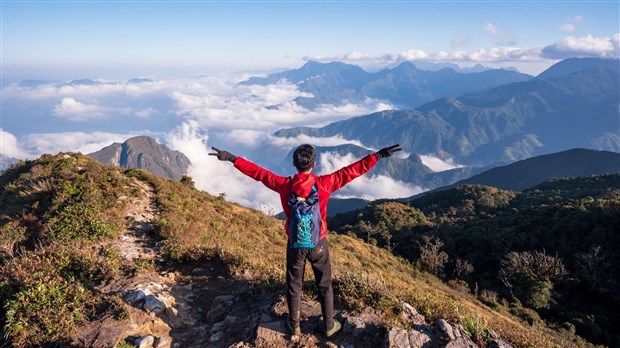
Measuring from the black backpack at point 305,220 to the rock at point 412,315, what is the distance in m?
2.06

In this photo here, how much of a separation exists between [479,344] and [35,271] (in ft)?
27.4

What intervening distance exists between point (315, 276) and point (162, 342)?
269 centimetres

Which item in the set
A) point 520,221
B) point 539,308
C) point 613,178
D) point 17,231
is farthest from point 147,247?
point 613,178

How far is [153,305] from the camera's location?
6395 mm

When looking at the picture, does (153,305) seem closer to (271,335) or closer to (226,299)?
(226,299)

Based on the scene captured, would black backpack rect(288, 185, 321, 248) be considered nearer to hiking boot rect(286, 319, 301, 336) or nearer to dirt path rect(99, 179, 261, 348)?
hiking boot rect(286, 319, 301, 336)

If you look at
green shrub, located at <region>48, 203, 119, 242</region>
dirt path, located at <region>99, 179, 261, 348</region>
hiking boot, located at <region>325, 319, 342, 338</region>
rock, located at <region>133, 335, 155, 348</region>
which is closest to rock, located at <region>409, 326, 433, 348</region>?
hiking boot, located at <region>325, 319, 342, 338</region>

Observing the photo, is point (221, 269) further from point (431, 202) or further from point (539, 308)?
point (431, 202)

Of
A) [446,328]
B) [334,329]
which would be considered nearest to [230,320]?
[334,329]

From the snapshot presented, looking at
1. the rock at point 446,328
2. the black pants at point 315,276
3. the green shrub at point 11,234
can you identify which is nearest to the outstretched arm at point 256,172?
the black pants at point 315,276

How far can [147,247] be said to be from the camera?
10250 millimetres

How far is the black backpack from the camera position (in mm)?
5230

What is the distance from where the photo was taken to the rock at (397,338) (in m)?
5.18

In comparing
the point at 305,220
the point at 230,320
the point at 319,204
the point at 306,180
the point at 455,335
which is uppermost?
the point at 306,180
